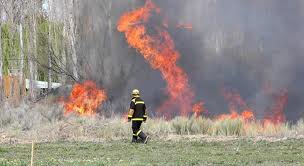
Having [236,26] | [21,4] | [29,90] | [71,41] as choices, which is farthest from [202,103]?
[21,4]

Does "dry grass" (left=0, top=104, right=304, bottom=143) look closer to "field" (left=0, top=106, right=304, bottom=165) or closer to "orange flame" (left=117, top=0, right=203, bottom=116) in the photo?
"field" (left=0, top=106, right=304, bottom=165)

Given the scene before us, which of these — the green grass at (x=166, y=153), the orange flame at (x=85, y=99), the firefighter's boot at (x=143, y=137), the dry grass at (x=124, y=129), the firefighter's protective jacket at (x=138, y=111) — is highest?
the orange flame at (x=85, y=99)

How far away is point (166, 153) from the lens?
47.1 ft

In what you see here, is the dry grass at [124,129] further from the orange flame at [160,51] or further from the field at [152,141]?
the orange flame at [160,51]

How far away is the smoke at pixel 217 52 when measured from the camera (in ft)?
72.8

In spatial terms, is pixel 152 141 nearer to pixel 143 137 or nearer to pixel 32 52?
pixel 143 137

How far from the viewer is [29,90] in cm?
3120

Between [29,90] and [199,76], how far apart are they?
11.6 meters

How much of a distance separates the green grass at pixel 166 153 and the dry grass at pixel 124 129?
4.41ft

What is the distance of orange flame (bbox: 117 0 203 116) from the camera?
23.0m

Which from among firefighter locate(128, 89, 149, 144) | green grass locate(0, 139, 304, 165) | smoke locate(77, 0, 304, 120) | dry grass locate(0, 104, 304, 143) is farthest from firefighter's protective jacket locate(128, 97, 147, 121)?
smoke locate(77, 0, 304, 120)

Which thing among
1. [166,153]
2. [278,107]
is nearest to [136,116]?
[166,153]

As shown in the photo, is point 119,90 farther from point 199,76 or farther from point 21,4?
point 21,4

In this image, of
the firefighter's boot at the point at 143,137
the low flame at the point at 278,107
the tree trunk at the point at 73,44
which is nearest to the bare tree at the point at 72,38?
the tree trunk at the point at 73,44
